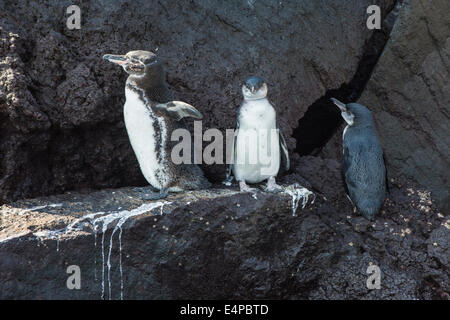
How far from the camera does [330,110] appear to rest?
5352 millimetres

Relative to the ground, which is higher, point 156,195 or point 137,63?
point 137,63

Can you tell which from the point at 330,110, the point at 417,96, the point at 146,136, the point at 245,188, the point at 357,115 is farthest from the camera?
the point at 330,110

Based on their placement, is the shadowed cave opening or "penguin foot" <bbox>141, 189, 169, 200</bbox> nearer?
"penguin foot" <bbox>141, 189, 169, 200</bbox>

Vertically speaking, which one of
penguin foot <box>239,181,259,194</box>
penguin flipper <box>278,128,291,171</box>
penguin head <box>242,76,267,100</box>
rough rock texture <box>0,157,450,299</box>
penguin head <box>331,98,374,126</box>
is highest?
penguin head <box>242,76,267,100</box>

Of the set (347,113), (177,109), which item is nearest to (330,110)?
(347,113)

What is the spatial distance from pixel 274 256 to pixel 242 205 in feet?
1.50

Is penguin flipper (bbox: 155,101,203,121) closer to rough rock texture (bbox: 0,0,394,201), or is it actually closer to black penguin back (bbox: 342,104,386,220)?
rough rock texture (bbox: 0,0,394,201)

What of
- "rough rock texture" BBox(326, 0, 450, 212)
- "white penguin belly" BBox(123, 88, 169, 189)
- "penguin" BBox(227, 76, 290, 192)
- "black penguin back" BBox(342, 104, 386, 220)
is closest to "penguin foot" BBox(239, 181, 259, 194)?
"penguin" BBox(227, 76, 290, 192)

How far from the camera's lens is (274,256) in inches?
156

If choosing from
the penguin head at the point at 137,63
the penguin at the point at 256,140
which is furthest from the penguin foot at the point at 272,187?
the penguin head at the point at 137,63

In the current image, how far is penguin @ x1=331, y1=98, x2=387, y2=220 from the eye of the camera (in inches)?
170

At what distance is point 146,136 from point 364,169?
5.59 ft

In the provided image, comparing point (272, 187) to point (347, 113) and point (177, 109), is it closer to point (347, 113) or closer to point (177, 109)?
point (177, 109)

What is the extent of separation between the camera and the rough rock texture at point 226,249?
11.2ft
